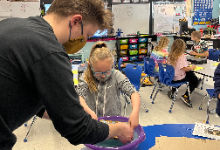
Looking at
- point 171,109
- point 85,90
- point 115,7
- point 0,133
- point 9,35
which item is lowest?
point 171,109

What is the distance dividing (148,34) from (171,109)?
3.44 meters

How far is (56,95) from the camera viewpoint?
2.07 feet

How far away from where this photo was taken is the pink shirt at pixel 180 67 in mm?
3385

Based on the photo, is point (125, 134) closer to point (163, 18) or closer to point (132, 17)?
point (132, 17)

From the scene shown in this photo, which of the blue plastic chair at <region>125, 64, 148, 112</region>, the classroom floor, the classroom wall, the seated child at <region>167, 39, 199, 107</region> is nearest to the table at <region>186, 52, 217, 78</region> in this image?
the seated child at <region>167, 39, 199, 107</region>

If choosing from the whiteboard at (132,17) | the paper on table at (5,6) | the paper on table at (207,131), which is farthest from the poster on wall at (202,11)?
the paper on table at (207,131)

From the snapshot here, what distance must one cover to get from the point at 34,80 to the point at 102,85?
40.1 inches

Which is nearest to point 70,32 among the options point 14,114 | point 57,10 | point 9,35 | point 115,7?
point 57,10

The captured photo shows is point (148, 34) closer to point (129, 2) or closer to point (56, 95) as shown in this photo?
point (129, 2)

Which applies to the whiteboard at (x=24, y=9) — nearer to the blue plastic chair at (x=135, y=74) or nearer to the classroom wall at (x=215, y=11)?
the blue plastic chair at (x=135, y=74)

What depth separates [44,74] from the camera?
1.99 ft

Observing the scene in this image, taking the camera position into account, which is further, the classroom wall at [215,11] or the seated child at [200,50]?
the classroom wall at [215,11]

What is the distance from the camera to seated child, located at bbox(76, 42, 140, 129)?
1.53m

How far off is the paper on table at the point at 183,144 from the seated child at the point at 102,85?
542mm
